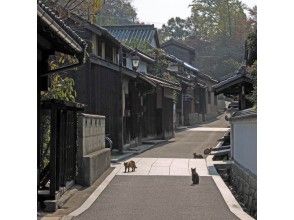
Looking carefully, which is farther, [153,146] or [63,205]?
[153,146]

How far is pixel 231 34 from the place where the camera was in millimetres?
70750

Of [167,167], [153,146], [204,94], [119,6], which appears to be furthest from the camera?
[119,6]

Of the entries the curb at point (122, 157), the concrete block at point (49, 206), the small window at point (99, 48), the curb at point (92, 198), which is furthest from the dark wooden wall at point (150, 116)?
the concrete block at point (49, 206)

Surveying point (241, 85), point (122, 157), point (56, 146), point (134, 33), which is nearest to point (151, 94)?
point (134, 33)

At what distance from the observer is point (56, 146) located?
11.0m

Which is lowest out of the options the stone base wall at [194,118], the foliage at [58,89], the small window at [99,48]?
the stone base wall at [194,118]

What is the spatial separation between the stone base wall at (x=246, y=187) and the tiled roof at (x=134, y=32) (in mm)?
27646

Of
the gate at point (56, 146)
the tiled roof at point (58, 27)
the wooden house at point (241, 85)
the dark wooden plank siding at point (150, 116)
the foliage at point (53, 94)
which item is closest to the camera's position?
the tiled roof at point (58, 27)

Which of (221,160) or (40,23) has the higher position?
(40,23)

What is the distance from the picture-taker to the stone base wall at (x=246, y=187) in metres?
11.6

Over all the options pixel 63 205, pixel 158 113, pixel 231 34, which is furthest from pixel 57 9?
pixel 231 34

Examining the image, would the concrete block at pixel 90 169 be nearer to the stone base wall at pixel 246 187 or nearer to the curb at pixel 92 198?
the curb at pixel 92 198

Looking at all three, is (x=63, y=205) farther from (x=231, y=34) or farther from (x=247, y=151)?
(x=231, y=34)

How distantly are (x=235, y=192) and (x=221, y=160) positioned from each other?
683 cm
